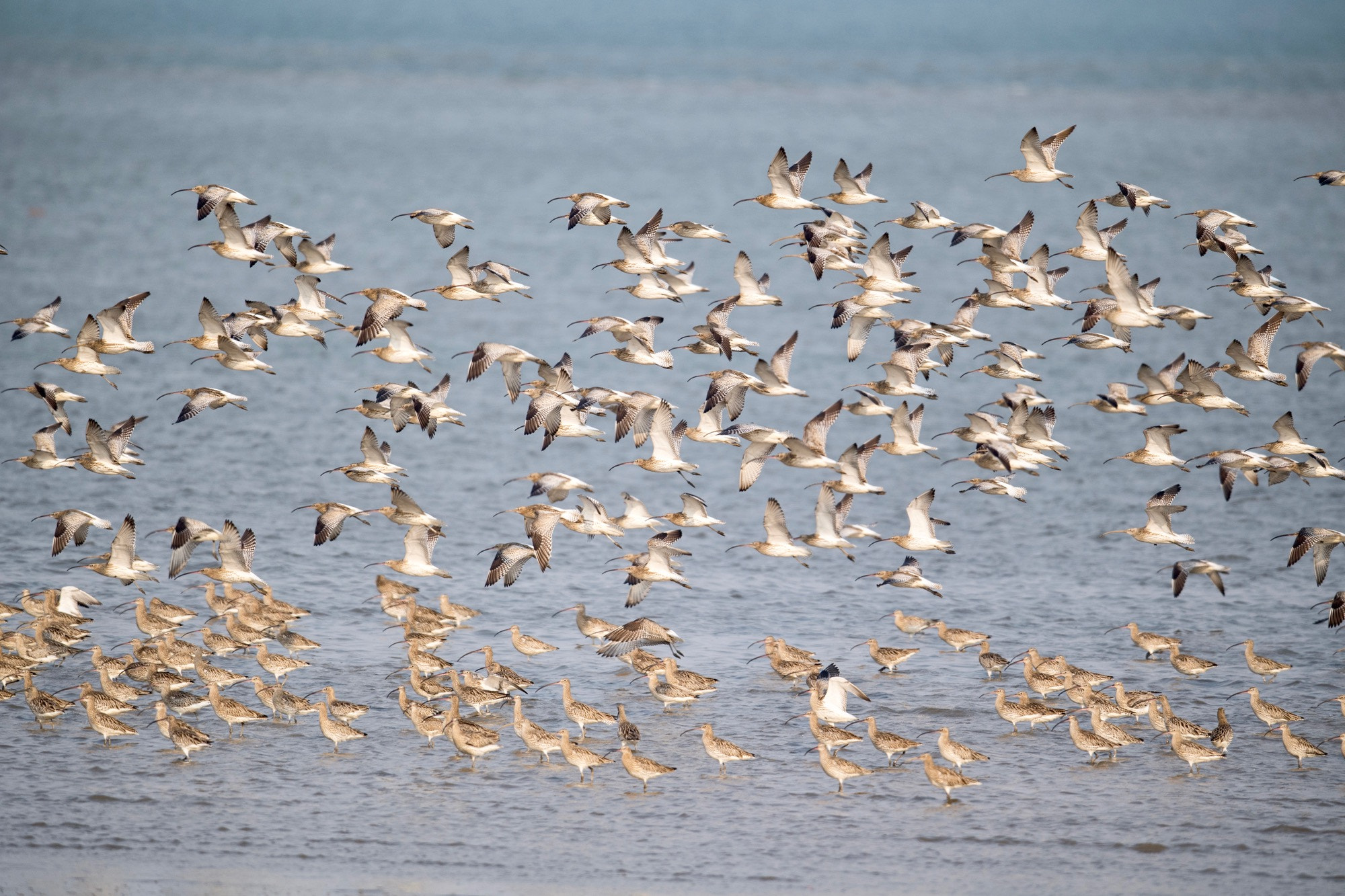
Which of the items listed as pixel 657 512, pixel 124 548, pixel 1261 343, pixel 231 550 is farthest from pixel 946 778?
pixel 657 512

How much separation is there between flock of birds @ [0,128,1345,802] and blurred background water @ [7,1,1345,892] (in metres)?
0.37

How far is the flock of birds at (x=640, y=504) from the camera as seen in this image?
1770cm

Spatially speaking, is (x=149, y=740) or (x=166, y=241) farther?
(x=166, y=241)

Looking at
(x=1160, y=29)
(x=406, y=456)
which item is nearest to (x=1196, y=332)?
(x=406, y=456)

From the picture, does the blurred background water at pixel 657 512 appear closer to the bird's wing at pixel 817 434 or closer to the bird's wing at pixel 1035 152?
the bird's wing at pixel 817 434

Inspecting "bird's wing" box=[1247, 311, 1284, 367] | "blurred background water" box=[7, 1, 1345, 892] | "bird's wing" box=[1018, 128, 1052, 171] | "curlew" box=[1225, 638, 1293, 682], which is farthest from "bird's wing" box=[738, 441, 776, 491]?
"curlew" box=[1225, 638, 1293, 682]

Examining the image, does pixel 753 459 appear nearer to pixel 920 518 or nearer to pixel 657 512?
pixel 920 518

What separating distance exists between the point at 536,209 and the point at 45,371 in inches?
1129

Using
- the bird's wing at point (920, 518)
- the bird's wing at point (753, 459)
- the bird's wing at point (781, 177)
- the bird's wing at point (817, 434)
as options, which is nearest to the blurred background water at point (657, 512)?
the bird's wing at point (920, 518)

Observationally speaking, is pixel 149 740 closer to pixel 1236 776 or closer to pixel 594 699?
pixel 594 699

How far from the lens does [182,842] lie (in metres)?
15.1

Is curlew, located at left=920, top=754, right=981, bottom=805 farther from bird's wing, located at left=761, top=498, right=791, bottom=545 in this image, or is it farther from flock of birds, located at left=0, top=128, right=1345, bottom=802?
bird's wing, located at left=761, top=498, right=791, bottom=545

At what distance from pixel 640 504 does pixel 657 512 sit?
728 cm

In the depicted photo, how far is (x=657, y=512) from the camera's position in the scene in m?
27.1
